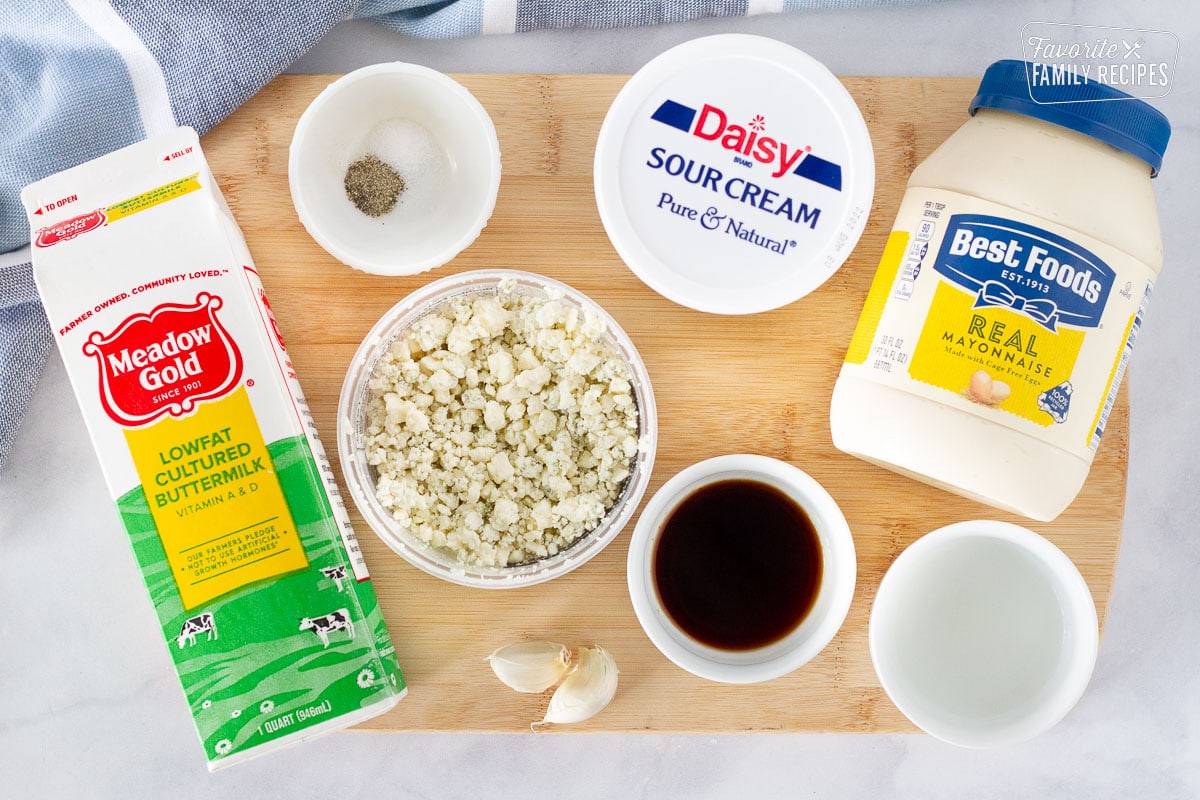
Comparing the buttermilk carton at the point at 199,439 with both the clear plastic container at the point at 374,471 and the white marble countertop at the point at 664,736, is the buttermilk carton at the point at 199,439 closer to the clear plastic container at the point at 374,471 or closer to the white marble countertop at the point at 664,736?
the clear plastic container at the point at 374,471

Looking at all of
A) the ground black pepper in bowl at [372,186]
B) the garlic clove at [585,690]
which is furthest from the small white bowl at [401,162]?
the garlic clove at [585,690]

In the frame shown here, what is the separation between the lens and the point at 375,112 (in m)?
1.20

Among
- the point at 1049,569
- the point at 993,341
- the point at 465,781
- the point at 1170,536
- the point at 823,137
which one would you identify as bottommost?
the point at 465,781

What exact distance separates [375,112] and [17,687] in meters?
0.97

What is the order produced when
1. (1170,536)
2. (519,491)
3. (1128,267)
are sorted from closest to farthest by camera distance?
(1128,267), (519,491), (1170,536)

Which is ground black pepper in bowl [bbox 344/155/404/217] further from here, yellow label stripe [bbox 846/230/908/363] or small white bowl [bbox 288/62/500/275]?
yellow label stripe [bbox 846/230/908/363]

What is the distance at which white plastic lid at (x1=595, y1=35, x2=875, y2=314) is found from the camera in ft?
3.67

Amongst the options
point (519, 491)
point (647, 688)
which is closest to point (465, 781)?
point (647, 688)

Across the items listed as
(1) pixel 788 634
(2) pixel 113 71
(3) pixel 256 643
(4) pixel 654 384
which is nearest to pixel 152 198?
(2) pixel 113 71

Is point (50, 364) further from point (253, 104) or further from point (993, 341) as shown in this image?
point (993, 341)

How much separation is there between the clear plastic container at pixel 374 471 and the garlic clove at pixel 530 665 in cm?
8

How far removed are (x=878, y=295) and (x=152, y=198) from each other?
0.85 m

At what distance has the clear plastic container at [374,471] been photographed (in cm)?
113

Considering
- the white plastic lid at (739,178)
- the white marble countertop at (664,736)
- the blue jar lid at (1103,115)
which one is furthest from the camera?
the white marble countertop at (664,736)
